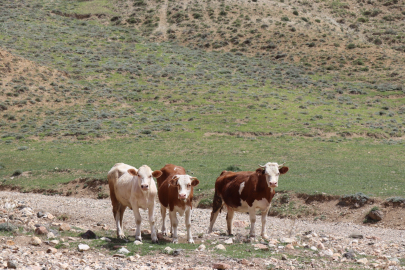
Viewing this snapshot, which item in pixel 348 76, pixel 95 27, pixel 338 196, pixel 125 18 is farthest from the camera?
pixel 125 18

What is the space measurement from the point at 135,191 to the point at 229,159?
22.4 metres

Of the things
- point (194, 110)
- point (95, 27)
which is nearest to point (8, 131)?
point (194, 110)

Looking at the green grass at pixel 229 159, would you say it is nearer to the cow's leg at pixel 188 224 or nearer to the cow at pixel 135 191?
the cow at pixel 135 191

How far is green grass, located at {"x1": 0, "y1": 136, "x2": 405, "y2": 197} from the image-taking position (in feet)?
85.7

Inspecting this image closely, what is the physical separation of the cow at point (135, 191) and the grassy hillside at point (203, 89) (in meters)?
11.4

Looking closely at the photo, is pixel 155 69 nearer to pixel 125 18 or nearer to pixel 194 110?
pixel 194 110

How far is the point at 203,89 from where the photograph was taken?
215ft

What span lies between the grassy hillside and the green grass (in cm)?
21

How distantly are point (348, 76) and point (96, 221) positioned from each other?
2611 inches

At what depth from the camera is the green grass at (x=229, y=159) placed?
85.7 feet

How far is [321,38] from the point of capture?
86.8 metres

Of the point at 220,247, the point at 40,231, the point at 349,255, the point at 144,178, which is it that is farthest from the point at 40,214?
the point at 349,255

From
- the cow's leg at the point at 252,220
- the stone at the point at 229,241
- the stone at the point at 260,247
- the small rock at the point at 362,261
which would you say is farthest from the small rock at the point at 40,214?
the small rock at the point at 362,261

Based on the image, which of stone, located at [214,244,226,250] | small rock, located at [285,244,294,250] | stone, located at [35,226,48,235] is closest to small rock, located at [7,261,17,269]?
stone, located at [35,226,48,235]
